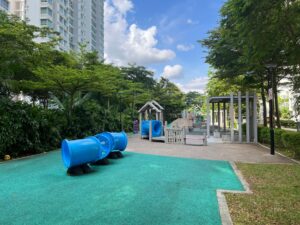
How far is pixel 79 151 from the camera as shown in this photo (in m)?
5.79

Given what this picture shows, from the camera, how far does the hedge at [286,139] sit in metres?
7.97

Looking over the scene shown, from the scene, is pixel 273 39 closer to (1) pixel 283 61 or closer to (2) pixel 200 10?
(1) pixel 283 61

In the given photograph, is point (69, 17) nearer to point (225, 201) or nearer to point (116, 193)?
point (116, 193)

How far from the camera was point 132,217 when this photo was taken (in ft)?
11.0

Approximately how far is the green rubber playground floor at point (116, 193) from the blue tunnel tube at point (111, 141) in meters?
0.66

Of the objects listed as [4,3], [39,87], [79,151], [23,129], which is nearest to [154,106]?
[39,87]

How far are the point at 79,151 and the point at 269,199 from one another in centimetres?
432

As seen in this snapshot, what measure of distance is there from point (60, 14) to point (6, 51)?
153 feet

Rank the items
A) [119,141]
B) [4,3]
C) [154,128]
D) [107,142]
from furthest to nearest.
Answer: [4,3] < [154,128] < [119,141] < [107,142]

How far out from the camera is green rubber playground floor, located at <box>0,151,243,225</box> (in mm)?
3344

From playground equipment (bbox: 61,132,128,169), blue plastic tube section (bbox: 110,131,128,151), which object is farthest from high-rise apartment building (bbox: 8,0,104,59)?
playground equipment (bbox: 61,132,128,169)

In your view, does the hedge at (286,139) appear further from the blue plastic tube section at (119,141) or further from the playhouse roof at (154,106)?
the playhouse roof at (154,106)

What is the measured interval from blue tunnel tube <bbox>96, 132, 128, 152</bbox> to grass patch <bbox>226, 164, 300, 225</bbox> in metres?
4.12

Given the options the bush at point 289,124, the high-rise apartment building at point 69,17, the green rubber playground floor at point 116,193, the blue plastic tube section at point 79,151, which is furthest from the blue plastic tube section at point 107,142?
the high-rise apartment building at point 69,17
